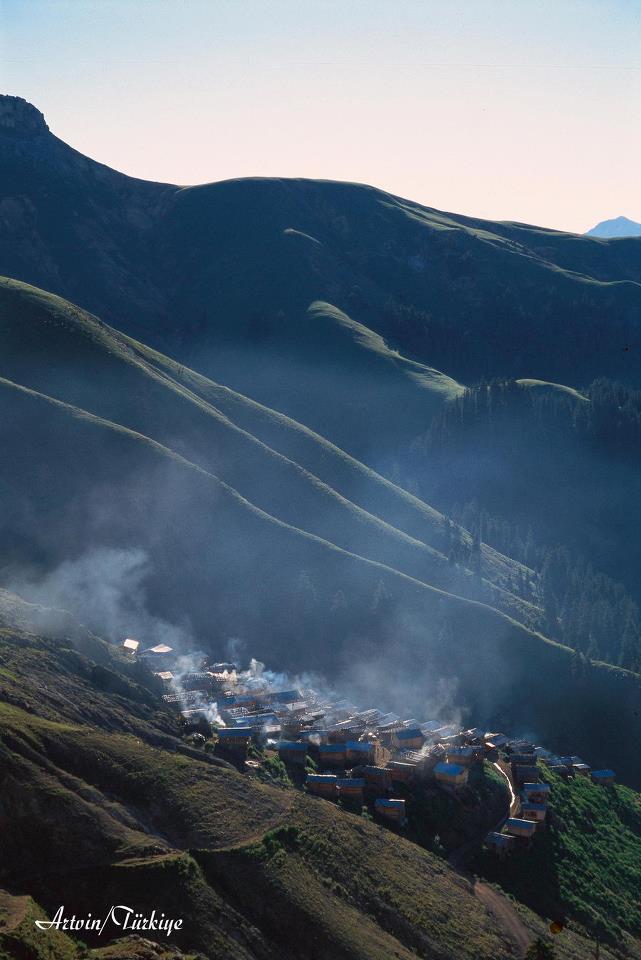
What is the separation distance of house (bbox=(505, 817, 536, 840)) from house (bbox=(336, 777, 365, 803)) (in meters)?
12.0

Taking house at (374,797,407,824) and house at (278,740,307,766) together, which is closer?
house at (374,797,407,824)

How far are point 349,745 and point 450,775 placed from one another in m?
8.11

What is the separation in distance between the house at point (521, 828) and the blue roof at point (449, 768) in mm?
5132

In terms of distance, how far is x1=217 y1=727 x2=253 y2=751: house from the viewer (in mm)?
67062

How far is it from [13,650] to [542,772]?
47155 millimetres

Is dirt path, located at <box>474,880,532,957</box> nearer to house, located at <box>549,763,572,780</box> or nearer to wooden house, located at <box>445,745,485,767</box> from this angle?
wooden house, located at <box>445,745,485,767</box>

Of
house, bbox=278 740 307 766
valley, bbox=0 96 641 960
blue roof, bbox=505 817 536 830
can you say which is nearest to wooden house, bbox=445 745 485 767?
valley, bbox=0 96 641 960

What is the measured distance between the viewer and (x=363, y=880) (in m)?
54.9

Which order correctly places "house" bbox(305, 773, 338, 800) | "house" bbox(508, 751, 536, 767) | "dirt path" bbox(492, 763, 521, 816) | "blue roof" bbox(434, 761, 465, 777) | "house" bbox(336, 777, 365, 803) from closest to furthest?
"house" bbox(305, 773, 338, 800), "house" bbox(336, 777, 365, 803), "blue roof" bbox(434, 761, 465, 777), "dirt path" bbox(492, 763, 521, 816), "house" bbox(508, 751, 536, 767)

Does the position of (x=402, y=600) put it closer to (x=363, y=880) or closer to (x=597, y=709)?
(x=597, y=709)

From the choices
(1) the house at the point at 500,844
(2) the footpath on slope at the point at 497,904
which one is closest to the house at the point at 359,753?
(2) the footpath on slope at the point at 497,904

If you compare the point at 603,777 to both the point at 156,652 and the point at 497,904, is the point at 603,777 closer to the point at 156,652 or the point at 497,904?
the point at 497,904

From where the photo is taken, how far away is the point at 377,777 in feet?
229

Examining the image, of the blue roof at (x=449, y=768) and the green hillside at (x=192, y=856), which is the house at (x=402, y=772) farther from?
the green hillside at (x=192, y=856)
